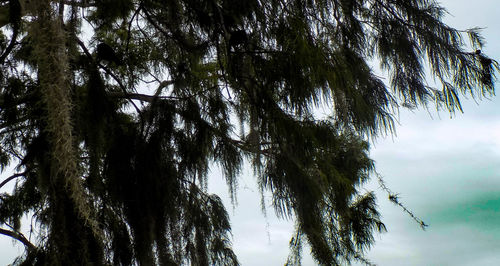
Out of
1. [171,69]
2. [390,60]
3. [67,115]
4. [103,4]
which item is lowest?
[67,115]

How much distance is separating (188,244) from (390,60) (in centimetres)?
113

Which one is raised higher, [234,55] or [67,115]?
[234,55]

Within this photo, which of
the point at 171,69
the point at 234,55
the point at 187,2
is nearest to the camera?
the point at 234,55

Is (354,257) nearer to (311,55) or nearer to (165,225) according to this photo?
(165,225)

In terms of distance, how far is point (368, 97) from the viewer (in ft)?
5.61

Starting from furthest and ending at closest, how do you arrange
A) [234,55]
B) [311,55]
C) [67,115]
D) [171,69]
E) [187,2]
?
[171,69] < [187,2] < [234,55] < [311,55] < [67,115]

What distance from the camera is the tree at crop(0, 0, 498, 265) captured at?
119 cm

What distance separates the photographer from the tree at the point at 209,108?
46.9 inches

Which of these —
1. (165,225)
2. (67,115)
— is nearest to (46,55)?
(67,115)

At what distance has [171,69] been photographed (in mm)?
2008

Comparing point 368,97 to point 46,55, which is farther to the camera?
point 368,97

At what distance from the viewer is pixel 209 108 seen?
79.0 inches

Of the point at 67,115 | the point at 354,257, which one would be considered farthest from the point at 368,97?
the point at 354,257

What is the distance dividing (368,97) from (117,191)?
84cm
